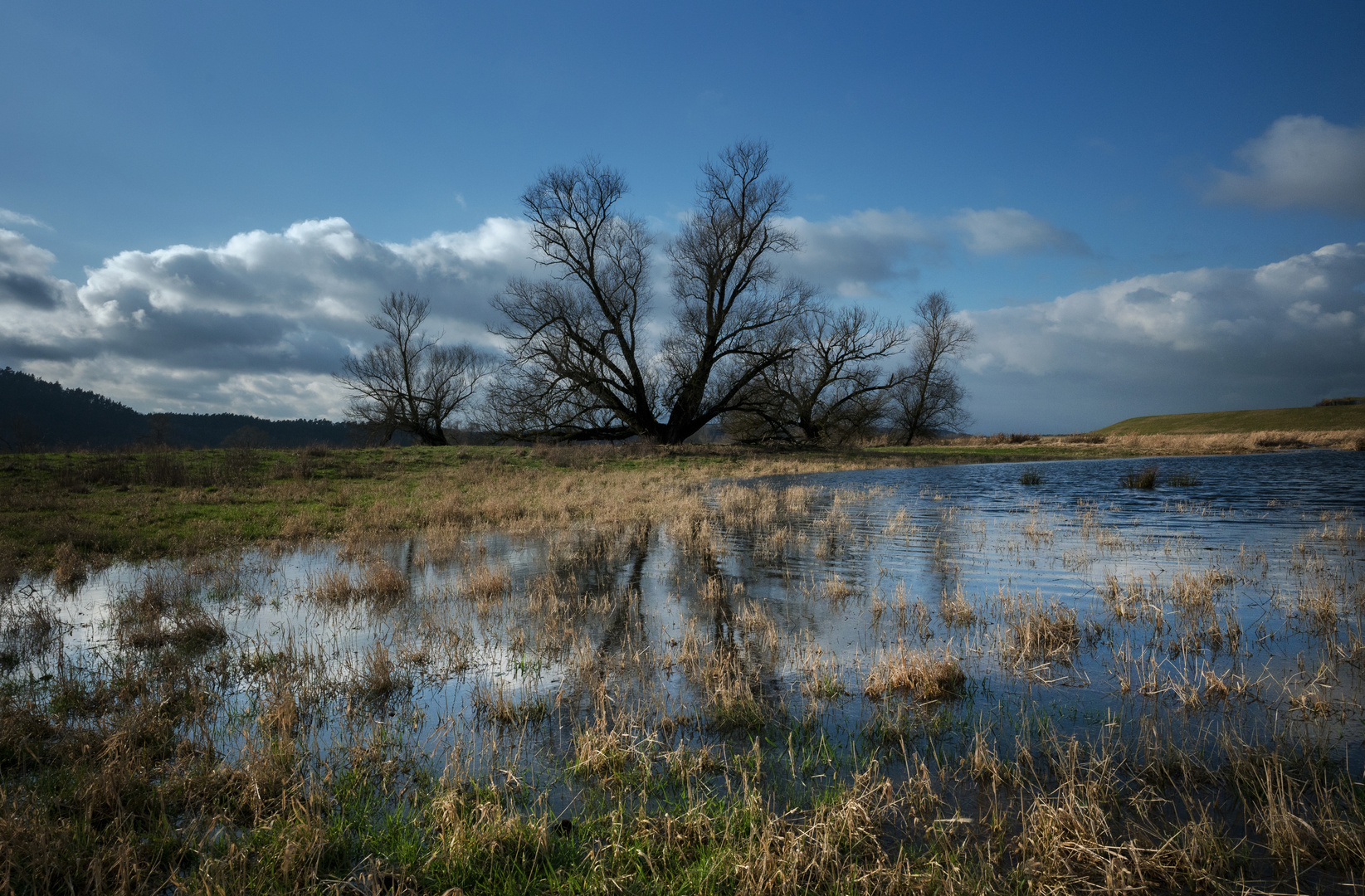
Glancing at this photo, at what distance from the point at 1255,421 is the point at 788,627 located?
90.4 m

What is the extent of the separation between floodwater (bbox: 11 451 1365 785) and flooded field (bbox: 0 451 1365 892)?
44 millimetres

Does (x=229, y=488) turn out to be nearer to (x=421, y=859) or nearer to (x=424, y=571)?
(x=424, y=571)

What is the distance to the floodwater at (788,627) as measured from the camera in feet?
15.9

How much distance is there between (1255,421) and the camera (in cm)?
7275

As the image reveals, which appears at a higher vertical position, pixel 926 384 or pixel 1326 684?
pixel 926 384

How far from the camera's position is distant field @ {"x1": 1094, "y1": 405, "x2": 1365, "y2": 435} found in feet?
214

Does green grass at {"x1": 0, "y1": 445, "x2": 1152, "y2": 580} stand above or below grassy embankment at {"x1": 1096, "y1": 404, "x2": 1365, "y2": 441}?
below

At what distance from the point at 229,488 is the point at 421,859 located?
807 inches

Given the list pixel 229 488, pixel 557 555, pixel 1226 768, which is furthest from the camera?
pixel 229 488

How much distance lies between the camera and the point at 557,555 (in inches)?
467

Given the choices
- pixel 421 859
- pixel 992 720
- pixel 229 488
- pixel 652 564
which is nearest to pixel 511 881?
pixel 421 859

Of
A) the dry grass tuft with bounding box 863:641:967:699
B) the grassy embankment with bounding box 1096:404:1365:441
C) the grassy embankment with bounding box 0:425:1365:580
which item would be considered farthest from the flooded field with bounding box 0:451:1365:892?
the grassy embankment with bounding box 1096:404:1365:441

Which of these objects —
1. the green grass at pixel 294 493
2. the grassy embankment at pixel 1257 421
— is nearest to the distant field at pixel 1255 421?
the grassy embankment at pixel 1257 421

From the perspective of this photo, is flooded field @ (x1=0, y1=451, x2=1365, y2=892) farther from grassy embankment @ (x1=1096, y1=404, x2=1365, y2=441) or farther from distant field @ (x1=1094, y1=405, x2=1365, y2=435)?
distant field @ (x1=1094, y1=405, x2=1365, y2=435)
